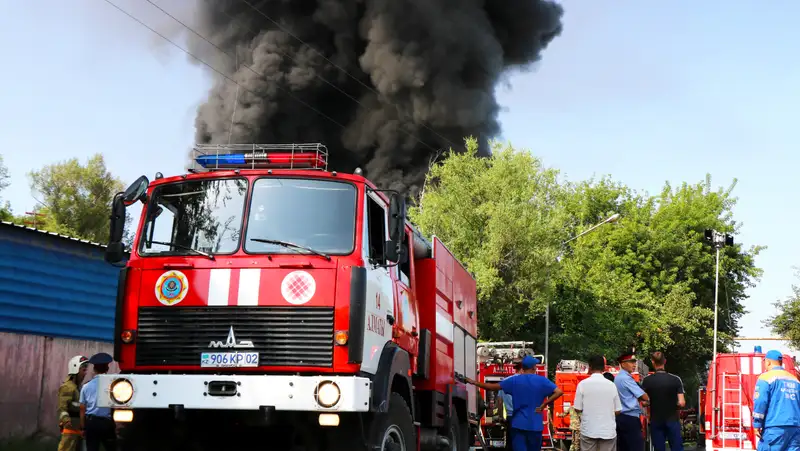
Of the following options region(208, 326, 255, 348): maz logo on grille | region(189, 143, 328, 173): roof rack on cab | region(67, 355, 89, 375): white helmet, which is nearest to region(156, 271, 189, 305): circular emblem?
region(208, 326, 255, 348): maz logo on grille

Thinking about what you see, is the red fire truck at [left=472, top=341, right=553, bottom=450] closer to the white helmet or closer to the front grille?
the white helmet

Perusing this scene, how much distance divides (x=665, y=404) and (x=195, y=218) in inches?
232

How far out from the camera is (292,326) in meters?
7.13

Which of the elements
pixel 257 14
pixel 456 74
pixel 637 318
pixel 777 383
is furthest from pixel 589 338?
pixel 777 383

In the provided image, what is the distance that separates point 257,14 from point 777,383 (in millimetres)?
41643

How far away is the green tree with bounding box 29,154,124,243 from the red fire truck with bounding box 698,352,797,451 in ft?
151

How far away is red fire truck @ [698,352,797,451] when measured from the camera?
15.8 meters

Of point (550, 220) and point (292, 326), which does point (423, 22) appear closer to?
point (550, 220)

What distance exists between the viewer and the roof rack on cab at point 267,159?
8391 mm

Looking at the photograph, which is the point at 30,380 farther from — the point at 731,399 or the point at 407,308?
the point at 731,399

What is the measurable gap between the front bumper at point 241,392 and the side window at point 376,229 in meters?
1.29

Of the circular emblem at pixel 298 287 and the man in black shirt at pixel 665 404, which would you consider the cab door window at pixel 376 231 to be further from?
the man in black shirt at pixel 665 404

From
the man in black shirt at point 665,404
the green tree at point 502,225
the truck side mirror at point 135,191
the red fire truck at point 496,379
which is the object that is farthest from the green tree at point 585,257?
the truck side mirror at point 135,191

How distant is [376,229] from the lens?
802cm
